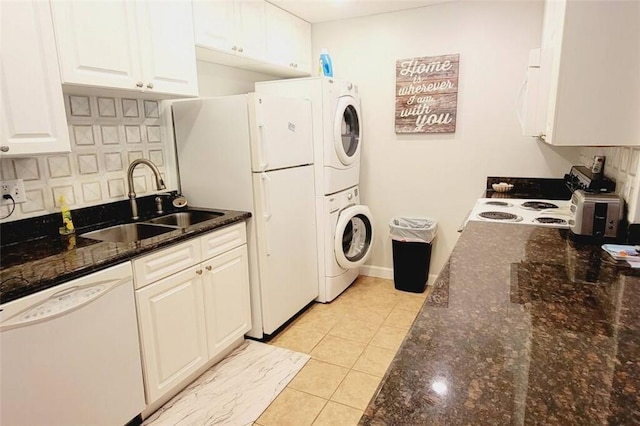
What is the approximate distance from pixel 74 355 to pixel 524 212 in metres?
2.43

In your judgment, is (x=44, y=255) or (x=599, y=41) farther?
(x=44, y=255)

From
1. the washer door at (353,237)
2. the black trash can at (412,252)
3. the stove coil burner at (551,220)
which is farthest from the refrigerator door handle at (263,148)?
the stove coil burner at (551,220)

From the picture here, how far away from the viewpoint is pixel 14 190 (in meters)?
1.84

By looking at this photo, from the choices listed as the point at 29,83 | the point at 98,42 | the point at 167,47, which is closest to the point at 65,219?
the point at 29,83

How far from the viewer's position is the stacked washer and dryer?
Result: 2941 mm

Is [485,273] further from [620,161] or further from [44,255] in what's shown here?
[44,255]

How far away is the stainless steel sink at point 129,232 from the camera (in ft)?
7.04

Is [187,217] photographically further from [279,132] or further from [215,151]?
[279,132]

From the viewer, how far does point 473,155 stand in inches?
127

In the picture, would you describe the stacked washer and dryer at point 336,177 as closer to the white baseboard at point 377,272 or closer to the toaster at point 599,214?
the white baseboard at point 377,272

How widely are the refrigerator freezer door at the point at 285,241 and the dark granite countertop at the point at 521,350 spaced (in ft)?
4.61

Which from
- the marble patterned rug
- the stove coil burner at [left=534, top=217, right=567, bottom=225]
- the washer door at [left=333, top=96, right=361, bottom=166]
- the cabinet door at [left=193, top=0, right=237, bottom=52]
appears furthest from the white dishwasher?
the stove coil burner at [left=534, top=217, right=567, bottom=225]

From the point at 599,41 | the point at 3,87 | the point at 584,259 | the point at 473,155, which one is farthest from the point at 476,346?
the point at 473,155

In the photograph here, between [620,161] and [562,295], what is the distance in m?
1.05
